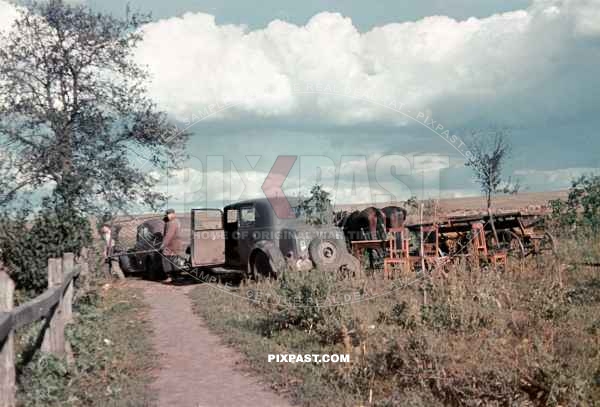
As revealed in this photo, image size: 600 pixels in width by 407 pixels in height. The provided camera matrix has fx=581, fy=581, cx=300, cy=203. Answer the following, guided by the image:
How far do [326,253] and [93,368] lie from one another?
253 inches

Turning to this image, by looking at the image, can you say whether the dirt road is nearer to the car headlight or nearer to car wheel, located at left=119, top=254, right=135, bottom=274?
the car headlight

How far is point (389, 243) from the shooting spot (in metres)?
12.7

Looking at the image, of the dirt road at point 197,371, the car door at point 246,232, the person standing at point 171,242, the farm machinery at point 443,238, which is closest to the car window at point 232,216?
the car door at point 246,232

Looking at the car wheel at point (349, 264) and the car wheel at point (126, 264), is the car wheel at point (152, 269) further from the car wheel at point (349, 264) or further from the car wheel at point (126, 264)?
the car wheel at point (349, 264)

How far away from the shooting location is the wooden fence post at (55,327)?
235 inches

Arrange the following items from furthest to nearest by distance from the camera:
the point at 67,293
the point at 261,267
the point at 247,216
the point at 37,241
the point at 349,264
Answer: the point at 247,216
the point at 261,267
the point at 349,264
the point at 37,241
the point at 67,293

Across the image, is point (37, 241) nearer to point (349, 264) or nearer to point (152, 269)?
point (349, 264)

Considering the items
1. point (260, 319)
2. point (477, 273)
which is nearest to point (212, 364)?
point (260, 319)

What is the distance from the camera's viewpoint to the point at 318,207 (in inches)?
514

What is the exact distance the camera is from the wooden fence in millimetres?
3836

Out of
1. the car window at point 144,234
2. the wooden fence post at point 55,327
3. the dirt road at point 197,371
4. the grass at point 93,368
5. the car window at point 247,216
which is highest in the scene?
the car window at point 247,216

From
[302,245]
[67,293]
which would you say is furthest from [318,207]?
[67,293]

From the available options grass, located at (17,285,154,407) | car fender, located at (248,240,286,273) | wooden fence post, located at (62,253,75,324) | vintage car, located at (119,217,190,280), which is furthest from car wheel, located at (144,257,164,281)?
wooden fence post, located at (62,253,75,324)

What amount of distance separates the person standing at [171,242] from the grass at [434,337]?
4472mm
